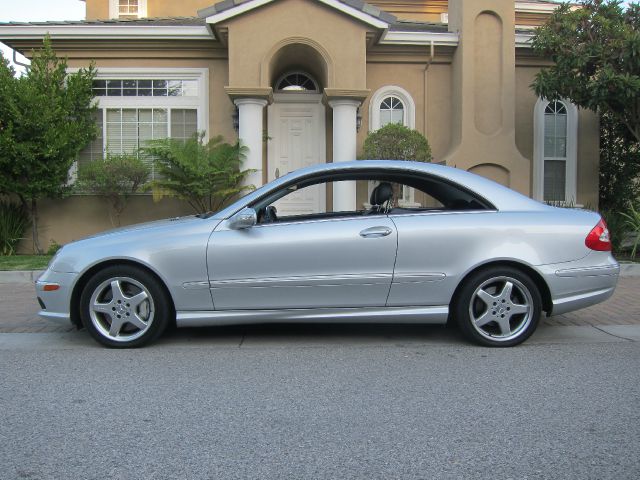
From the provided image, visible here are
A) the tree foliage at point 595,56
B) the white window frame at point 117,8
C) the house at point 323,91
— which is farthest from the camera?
the white window frame at point 117,8

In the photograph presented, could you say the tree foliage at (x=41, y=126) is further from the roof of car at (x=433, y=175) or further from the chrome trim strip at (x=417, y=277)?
the chrome trim strip at (x=417, y=277)

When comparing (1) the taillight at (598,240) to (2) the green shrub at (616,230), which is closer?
(1) the taillight at (598,240)

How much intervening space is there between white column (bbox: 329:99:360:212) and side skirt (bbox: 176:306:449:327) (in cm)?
608

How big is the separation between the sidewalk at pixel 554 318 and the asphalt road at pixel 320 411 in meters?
0.73

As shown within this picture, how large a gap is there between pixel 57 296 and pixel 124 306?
592mm

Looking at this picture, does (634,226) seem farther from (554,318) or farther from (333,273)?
(333,273)

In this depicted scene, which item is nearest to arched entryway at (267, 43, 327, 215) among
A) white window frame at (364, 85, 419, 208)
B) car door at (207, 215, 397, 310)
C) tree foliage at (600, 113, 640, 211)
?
white window frame at (364, 85, 419, 208)

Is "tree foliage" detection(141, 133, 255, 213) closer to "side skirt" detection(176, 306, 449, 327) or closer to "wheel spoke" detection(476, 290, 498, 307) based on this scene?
"side skirt" detection(176, 306, 449, 327)

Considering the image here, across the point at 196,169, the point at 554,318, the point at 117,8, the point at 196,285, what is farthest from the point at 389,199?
the point at 117,8

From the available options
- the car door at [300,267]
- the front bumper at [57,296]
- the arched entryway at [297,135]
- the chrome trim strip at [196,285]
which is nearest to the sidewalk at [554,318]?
the front bumper at [57,296]

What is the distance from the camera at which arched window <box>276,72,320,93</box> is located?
12.6 metres

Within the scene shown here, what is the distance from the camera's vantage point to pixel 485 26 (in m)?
11.8

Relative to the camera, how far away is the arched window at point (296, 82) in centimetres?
1259

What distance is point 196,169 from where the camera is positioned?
1050 centimetres
